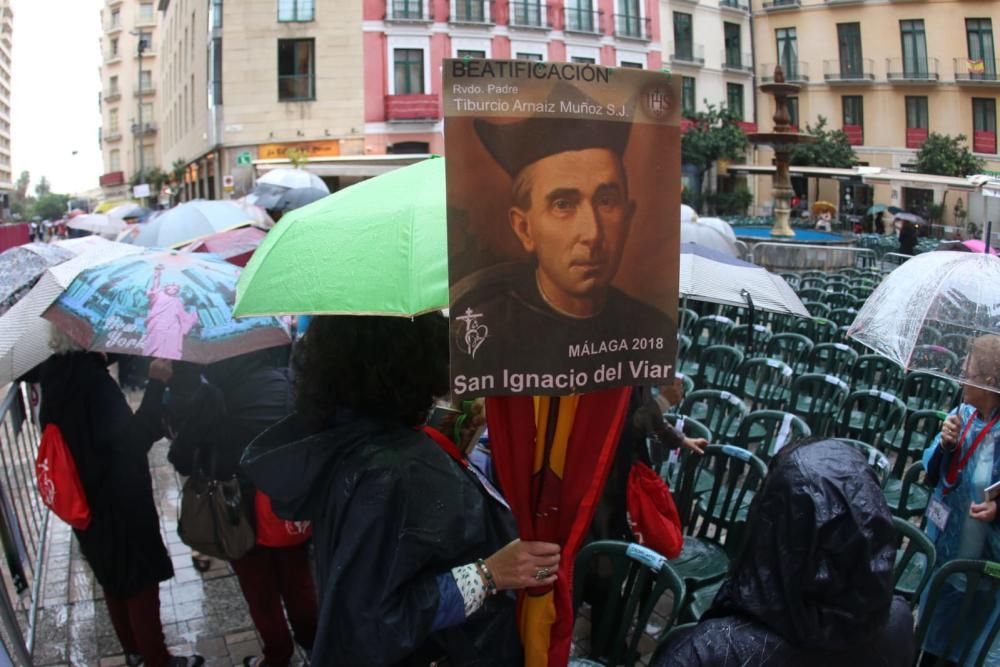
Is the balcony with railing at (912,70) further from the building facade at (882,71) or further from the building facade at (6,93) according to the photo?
the building facade at (6,93)

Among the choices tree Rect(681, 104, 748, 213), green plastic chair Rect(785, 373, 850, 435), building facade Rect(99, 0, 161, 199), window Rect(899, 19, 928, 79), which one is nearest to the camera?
green plastic chair Rect(785, 373, 850, 435)

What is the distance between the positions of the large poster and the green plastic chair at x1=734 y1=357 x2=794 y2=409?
4583mm

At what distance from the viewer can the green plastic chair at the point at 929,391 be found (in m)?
5.79

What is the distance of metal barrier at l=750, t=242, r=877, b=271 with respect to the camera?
16.8 meters

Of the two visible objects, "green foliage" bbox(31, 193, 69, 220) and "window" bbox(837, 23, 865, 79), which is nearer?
"window" bbox(837, 23, 865, 79)

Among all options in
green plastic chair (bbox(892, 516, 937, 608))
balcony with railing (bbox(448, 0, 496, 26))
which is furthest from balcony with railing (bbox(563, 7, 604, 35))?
green plastic chair (bbox(892, 516, 937, 608))

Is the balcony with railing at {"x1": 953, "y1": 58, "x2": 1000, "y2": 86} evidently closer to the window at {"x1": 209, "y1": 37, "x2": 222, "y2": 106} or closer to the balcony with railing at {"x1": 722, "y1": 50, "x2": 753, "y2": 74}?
the balcony with railing at {"x1": 722, "y1": 50, "x2": 753, "y2": 74}

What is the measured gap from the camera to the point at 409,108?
28812 millimetres

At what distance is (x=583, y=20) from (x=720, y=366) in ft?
93.1

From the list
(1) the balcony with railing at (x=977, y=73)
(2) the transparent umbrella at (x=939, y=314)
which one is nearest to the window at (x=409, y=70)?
(1) the balcony with railing at (x=977, y=73)

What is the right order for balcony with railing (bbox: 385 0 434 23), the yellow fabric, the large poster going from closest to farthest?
the large poster → the yellow fabric → balcony with railing (bbox: 385 0 434 23)

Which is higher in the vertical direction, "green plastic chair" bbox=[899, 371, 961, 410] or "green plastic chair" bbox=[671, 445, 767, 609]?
"green plastic chair" bbox=[899, 371, 961, 410]

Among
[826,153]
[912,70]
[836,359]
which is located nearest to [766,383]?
[836,359]

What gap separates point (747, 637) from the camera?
1813 mm
